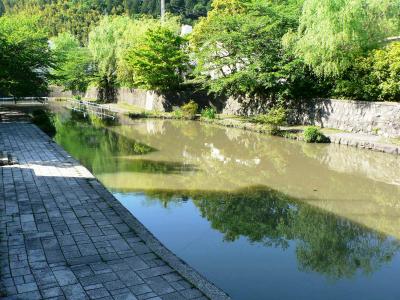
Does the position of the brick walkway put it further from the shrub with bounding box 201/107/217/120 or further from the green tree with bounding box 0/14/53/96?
the shrub with bounding box 201/107/217/120

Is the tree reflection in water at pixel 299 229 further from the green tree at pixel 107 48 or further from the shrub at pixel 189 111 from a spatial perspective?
the green tree at pixel 107 48

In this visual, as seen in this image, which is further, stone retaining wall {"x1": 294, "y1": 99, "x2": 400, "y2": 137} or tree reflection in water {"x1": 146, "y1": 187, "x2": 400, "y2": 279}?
stone retaining wall {"x1": 294, "y1": 99, "x2": 400, "y2": 137}

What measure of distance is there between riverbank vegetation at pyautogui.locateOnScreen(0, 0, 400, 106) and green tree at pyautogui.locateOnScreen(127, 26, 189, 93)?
7cm

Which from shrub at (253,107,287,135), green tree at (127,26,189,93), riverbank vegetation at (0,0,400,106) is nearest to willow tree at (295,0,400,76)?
riverbank vegetation at (0,0,400,106)

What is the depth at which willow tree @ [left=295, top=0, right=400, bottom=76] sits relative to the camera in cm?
1756

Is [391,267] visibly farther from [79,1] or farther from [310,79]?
[79,1]

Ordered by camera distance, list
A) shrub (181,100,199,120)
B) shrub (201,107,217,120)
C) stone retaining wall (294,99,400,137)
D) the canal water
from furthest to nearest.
→ 1. shrub (181,100,199,120)
2. shrub (201,107,217,120)
3. stone retaining wall (294,99,400,137)
4. the canal water

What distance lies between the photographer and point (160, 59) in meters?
28.8

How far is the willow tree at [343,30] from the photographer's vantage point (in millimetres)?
17562

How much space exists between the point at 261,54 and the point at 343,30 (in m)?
5.43

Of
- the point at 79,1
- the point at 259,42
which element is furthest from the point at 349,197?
the point at 79,1

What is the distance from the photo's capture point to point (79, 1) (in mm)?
98812

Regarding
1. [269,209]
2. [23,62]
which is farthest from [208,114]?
[269,209]

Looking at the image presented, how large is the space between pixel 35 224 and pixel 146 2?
3561 inches
